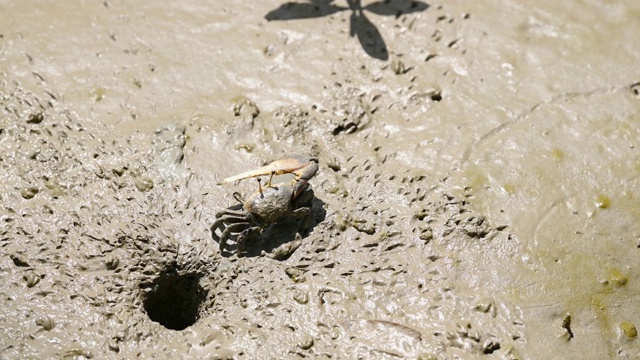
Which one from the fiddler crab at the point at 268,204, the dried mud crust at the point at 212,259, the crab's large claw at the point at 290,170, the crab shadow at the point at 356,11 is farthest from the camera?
the crab shadow at the point at 356,11

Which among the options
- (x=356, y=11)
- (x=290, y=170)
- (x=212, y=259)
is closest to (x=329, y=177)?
(x=290, y=170)

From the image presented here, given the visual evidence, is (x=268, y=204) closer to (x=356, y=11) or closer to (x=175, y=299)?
(x=175, y=299)

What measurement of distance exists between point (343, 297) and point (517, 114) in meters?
1.67

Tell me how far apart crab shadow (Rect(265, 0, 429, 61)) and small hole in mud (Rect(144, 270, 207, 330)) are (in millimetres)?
2037

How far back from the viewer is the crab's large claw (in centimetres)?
397

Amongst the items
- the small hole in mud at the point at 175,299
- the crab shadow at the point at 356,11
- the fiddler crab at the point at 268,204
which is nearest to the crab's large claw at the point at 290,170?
the fiddler crab at the point at 268,204

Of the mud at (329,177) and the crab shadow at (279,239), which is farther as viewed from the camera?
the crab shadow at (279,239)

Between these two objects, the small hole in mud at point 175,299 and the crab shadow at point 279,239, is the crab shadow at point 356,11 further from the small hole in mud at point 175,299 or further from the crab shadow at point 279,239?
the small hole in mud at point 175,299

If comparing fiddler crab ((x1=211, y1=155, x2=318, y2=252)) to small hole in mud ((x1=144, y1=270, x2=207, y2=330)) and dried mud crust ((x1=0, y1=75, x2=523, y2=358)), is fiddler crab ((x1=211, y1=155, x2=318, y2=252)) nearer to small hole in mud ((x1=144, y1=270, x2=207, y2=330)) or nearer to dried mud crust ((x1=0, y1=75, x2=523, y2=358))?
dried mud crust ((x1=0, y1=75, x2=523, y2=358))

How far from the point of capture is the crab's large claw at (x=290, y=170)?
397cm

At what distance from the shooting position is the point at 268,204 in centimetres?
385

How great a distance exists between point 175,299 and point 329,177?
1.12 m

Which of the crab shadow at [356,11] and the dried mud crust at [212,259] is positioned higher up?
the crab shadow at [356,11]

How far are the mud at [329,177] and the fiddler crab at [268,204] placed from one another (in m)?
0.09
